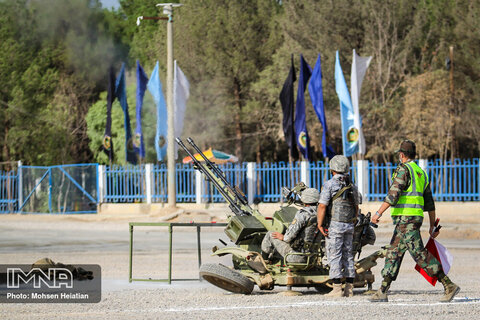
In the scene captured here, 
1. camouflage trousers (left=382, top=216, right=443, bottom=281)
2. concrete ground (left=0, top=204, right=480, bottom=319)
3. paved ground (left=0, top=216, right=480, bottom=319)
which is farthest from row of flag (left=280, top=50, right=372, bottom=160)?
camouflage trousers (left=382, top=216, right=443, bottom=281)

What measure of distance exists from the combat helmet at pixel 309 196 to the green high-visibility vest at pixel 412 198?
123 centimetres

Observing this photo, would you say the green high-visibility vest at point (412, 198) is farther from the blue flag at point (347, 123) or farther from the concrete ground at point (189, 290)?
the blue flag at point (347, 123)

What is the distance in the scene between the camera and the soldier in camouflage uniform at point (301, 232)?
10.2 meters

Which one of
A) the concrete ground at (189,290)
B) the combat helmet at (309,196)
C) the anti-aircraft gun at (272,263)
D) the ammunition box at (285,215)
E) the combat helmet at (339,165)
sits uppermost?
the combat helmet at (339,165)

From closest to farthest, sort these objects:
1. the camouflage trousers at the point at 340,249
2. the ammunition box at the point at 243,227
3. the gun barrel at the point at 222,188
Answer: the camouflage trousers at the point at 340,249 < the ammunition box at the point at 243,227 < the gun barrel at the point at 222,188

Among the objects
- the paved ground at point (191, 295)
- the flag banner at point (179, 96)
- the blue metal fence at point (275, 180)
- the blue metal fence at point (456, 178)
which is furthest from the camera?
the flag banner at point (179, 96)

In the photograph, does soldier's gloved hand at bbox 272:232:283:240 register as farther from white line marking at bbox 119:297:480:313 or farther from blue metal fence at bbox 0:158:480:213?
blue metal fence at bbox 0:158:480:213

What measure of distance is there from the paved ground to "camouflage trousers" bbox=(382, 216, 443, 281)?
0.37 metres

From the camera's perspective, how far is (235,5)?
40.0 m

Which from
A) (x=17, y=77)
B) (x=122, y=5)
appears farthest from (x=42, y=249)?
(x=122, y=5)

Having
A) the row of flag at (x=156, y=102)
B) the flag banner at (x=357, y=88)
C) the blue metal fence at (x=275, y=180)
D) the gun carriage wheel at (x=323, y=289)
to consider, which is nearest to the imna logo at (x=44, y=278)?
the gun carriage wheel at (x=323, y=289)

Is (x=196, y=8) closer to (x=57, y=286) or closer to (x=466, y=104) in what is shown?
(x=466, y=104)

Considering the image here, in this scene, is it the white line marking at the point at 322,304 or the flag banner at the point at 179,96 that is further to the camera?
the flag banner at the point at 179,96

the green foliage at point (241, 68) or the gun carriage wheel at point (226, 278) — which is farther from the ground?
the green foliage at point (241, 68)
